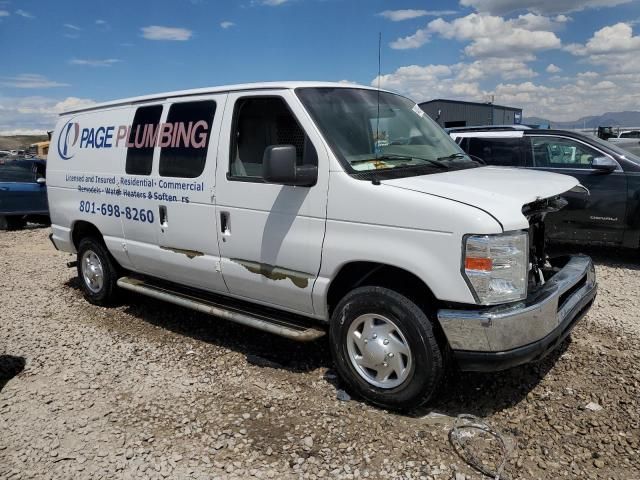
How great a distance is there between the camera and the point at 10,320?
19.1 feet

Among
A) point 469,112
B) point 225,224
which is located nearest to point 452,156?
point 225,224

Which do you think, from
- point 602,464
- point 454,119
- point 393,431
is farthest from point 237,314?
point 454,119

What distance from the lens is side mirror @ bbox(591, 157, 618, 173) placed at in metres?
7.18

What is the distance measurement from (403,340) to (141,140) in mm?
3190

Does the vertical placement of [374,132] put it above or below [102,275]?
above

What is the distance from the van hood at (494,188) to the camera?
312 cm

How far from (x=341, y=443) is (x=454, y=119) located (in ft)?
101

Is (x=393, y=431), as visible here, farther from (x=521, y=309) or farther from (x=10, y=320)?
(x=10, y=320)

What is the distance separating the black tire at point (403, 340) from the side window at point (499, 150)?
5392mm

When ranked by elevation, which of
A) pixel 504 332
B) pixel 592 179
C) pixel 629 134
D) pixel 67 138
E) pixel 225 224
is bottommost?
pixel 504 332

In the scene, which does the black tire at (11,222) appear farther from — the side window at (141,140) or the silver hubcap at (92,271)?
the side window at (141,140)

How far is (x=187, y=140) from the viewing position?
15.1ft

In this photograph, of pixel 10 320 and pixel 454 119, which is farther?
pixel 454 119

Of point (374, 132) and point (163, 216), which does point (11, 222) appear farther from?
point (374, 132)
